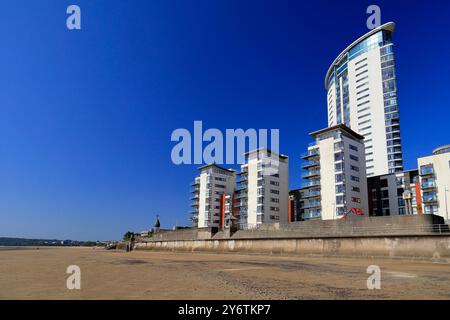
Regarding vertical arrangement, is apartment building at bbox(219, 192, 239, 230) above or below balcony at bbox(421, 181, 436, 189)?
below

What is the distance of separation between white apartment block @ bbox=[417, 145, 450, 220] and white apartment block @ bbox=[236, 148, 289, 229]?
34.1 m

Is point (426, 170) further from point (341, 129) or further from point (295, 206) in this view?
point (295, 206)

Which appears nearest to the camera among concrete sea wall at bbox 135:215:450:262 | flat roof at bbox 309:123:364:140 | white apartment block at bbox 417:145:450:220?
concrete sea wall at bbox 135:215:450:262

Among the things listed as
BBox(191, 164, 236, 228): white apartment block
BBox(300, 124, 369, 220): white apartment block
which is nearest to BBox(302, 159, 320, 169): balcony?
BBox(300, 124, 369, 220): white apartment block

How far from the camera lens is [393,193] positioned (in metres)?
75.3

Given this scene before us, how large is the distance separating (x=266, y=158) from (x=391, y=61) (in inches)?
2559

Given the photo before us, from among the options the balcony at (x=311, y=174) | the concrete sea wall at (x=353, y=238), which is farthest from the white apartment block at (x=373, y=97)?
the concrete sea wall at (x=353, y=238)

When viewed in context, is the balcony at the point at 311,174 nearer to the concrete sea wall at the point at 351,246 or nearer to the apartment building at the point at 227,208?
the apartment building at the point at 227,208

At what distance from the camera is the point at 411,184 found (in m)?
72.7

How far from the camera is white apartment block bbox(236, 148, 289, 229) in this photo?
3386 inches

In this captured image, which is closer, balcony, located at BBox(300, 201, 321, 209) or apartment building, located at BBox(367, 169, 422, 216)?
apartment building, located at BBox(367, 169, 422, 216)

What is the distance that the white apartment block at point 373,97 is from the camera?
354 ft

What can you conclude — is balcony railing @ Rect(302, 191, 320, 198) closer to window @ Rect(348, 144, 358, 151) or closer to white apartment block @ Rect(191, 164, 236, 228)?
window @ Rect(348, 144, 358, 151)
